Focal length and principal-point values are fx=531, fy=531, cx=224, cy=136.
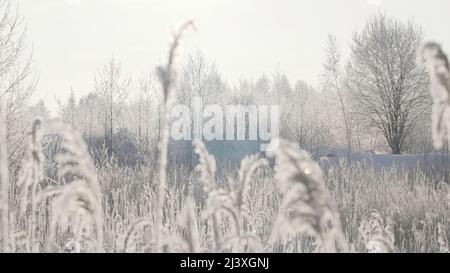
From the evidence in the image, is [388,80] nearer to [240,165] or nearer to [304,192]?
[240,165]

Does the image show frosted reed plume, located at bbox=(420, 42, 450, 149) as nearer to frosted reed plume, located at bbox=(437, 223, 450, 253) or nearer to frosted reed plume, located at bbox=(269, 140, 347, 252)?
frosted reed plume, located at bbox=(269, 140, 347, 252)

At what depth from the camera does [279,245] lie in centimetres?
415

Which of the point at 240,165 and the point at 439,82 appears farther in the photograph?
the point at 240,165

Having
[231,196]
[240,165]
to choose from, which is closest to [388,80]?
[240,165]

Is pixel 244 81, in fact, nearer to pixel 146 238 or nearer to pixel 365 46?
pixel 365 46

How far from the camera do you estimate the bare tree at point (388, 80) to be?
2400cm

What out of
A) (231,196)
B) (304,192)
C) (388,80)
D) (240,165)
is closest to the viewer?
(304,192)

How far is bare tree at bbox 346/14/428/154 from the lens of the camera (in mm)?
24000

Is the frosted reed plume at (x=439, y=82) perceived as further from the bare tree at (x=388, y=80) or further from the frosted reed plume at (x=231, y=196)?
the bare tree at (x=388, y=80)

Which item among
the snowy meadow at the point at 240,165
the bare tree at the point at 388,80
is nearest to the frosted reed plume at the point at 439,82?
the snowy meadow at the point at 240,165

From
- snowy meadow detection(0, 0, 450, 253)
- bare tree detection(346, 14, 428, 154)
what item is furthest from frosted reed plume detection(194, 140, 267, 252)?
bare tree detection(346, 14, 428, 154)

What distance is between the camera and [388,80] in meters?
24.3
